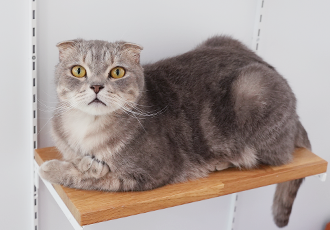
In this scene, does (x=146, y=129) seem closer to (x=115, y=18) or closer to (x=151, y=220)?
(x=115, y=18)

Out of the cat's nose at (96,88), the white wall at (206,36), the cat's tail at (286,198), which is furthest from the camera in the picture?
the cat's tail at (286,198)

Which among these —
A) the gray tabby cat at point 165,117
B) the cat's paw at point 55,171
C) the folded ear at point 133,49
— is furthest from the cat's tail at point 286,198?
the cat's paw at point 55,171

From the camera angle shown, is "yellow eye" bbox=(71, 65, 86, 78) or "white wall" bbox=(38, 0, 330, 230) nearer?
"yellow eye" bbox=(71, 65, 86, 78)

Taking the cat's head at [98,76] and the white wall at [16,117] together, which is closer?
the cat's head at [98,76]

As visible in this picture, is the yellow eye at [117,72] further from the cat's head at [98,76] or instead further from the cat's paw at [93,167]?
the cat's paw at [93,167]

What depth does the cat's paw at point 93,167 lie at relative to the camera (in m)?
1.03

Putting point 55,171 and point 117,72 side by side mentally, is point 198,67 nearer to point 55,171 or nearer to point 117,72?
point 117,72

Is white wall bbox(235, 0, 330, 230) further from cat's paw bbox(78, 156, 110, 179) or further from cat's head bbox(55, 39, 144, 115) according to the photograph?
cat's paw bbox(78, 156, 110, 179)

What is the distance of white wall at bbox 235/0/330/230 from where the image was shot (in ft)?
5.12

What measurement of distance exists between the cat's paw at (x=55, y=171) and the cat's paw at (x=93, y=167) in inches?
1.4

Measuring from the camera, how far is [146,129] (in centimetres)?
109

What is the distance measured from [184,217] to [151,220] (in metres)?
0.15

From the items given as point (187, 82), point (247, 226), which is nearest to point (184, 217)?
point (247, 226)

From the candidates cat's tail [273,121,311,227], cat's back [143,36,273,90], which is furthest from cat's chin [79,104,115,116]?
cat's tail [273,121,311,227]
